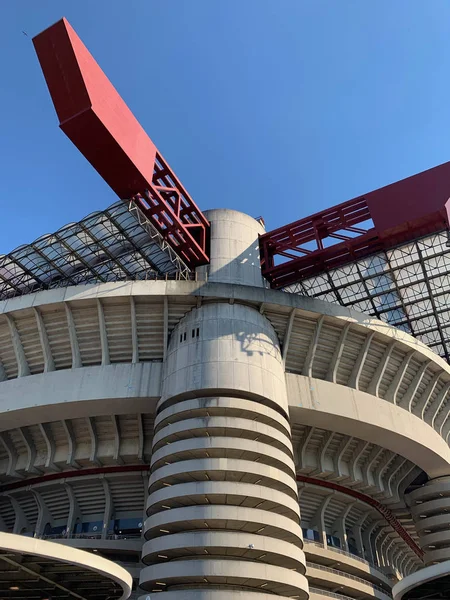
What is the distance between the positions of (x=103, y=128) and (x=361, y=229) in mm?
21750

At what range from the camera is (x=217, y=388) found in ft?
95.1

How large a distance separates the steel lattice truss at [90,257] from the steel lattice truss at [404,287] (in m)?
13.8

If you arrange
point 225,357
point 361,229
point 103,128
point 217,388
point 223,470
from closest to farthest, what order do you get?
point 223,470 < point 103,128 < point 217,388 < point 225,357 < point 361,229

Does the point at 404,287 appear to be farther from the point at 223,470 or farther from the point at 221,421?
the point at 223,470

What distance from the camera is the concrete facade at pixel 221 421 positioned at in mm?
27391

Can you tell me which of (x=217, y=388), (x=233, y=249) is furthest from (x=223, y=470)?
(x=233, y=249)

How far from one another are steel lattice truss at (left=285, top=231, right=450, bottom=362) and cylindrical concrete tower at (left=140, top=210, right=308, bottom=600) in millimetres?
12607

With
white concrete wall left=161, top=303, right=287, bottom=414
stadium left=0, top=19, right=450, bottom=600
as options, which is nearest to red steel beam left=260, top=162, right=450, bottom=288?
stadium left=0, top=19, right=450, bottom=600

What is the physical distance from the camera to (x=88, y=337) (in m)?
34.9

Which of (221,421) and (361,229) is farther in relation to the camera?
(361,229)

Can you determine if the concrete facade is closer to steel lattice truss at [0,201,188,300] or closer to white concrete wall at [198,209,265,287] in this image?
white concrete wall at [198,209,265,287]

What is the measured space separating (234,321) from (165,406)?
23.8 ft

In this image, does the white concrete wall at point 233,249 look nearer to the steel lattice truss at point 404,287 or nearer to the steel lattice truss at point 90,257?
the steel lattice truss at point 90,257

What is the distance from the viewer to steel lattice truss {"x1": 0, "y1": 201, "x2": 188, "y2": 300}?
4031 centimetres
